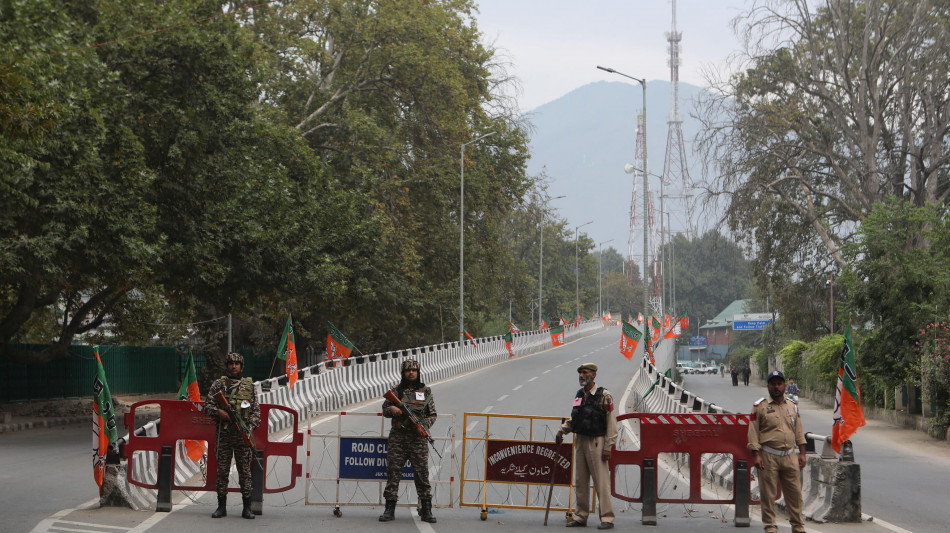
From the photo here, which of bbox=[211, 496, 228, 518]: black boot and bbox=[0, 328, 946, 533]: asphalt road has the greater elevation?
bbox=[211, 496, 228, 518]: black boot

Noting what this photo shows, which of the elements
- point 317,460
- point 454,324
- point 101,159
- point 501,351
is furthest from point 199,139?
point 501,351

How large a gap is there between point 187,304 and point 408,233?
45.7ft

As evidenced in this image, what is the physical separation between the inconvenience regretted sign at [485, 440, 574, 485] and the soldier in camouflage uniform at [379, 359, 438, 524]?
95 cm

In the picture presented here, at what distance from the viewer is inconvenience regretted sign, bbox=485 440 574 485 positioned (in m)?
11.9

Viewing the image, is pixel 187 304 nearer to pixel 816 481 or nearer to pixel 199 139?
pixel 199 139

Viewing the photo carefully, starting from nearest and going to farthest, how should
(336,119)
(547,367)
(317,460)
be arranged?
(317,460) → (336,119) → (547,367)

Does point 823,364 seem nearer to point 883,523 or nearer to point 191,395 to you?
point 883,523

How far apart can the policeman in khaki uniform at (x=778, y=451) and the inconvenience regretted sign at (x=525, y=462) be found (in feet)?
7.30

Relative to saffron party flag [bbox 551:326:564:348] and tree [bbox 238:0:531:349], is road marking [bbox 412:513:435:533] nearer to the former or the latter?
tree [bbox 238:0:531:349]

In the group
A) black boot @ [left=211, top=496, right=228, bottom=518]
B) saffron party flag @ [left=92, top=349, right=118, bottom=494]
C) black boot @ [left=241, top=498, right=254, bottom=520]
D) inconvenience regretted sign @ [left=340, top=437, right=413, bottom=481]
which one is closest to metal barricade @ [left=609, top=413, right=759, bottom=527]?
inconvenience regretted sign @ [left=340, top=437, right=413, bottom=481]

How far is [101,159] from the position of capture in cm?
2156

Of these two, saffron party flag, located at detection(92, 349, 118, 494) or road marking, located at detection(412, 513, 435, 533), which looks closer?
road marking, located at detection(412, 513, 435, 533)

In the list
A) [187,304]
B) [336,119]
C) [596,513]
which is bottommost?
[596,513]

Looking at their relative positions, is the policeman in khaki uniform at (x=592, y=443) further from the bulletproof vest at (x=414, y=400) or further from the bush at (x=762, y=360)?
the bush at (x=762, y=360)
